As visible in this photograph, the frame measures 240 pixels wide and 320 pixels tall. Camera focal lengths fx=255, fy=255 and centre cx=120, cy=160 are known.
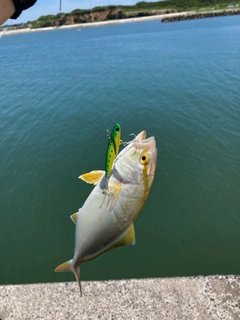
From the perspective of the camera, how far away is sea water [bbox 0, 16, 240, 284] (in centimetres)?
726

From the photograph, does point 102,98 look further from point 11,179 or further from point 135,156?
point 135,156

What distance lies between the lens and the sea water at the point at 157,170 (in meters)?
7.26

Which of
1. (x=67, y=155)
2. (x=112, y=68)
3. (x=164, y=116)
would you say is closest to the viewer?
(x=67, y=155)

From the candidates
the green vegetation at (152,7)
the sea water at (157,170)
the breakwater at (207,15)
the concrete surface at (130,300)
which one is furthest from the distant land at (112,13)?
the concrete surface at (130,300)

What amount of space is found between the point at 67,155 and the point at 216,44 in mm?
30346

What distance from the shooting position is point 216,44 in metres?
33.8

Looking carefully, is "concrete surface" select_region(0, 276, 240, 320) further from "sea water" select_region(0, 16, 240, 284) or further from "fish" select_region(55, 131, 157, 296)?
"fish" select_region(55, 131, 157, 296)

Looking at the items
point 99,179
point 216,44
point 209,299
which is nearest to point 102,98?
point 209,299

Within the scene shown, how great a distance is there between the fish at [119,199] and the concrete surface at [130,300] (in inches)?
135

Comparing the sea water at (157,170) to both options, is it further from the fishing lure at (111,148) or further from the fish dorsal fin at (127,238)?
→ the fishing lure at (111,148)

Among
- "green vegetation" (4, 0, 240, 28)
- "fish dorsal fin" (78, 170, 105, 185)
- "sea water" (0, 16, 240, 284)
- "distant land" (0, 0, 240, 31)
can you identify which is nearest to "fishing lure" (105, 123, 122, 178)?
"fish dorsal fin" (78, 170, 105, 185)

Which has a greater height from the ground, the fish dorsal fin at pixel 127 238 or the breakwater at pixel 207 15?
the breakwater at pixel 207 15

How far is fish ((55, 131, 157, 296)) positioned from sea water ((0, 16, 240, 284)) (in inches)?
195

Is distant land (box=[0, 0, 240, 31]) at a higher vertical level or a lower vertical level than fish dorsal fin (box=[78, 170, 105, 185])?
higher
